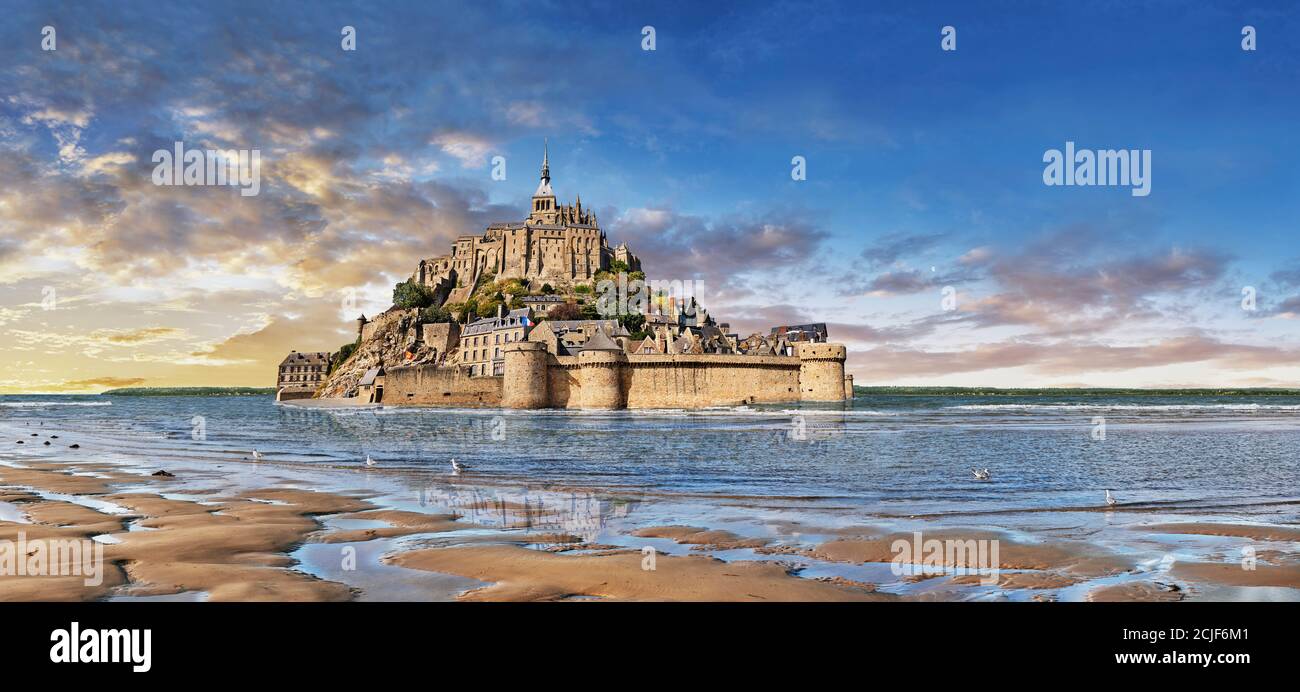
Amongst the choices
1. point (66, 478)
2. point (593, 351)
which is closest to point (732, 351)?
point (593, 351)

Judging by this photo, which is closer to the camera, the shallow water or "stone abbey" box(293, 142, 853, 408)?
the shallow water

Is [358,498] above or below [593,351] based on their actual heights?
below

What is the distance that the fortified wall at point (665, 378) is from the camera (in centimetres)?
6494

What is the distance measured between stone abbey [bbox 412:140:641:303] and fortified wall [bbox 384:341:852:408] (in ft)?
120

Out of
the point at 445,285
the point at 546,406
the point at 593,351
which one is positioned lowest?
the point at 546,406

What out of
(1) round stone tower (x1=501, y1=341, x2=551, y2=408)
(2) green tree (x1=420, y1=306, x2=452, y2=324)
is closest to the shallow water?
(1) round stone tower (x1=501, y1=341, x2=551, y2=408)

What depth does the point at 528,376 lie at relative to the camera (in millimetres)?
65250

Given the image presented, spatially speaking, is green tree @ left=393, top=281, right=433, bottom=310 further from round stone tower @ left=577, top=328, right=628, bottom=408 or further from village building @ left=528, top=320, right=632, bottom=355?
round stone tower @ left=577, top=328, right=628, bottom=408

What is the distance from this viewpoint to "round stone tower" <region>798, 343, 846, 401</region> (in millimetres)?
67750

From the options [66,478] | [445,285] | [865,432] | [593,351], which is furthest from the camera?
[445,285]

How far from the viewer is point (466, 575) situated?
7871 millimetres

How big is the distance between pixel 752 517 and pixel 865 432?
81.3 ft

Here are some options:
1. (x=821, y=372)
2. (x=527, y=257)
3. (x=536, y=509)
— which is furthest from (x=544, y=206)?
(x=536, y=509)

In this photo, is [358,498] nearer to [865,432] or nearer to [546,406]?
[865,432]
